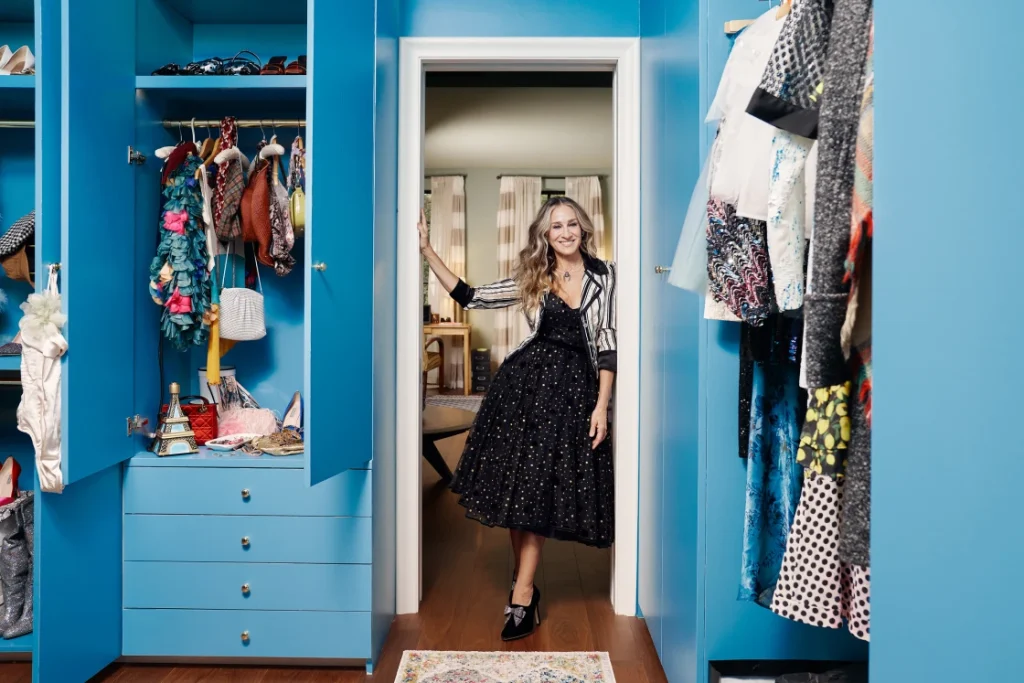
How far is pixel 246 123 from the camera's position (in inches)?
95.2

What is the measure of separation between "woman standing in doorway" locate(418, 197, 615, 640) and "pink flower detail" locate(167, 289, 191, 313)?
2.64 feet

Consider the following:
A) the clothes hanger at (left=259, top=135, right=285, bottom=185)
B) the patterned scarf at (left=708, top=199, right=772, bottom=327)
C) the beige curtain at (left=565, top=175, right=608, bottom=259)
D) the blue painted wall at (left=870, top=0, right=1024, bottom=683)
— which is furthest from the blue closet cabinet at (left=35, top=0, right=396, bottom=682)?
the beige curtain at (left=565, top=175, right=608, bottom=259)

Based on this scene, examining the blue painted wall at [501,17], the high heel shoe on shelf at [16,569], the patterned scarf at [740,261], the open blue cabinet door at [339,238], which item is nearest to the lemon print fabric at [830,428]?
the patterned scarf at [740,261]

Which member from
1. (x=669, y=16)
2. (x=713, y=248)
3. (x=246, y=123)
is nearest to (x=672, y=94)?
(x=669, y=16)

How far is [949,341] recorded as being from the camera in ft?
2.84

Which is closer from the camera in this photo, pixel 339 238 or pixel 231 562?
pixel 339 238

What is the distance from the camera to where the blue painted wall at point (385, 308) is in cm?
237

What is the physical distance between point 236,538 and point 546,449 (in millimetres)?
1022

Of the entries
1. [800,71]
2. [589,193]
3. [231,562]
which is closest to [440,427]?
[231,562]

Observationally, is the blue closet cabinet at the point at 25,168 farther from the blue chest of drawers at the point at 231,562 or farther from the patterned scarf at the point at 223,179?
the patterned scarf at the point at 223,179

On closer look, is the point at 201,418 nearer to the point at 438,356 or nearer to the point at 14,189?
the point at 14,189

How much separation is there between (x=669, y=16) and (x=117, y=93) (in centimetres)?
158

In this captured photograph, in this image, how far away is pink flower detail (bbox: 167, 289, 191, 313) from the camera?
2.28 m

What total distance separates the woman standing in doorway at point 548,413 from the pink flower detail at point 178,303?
0.80 meters
